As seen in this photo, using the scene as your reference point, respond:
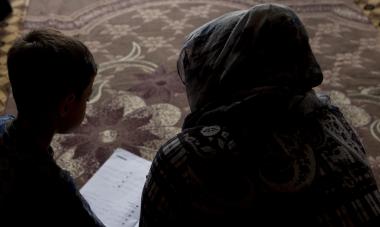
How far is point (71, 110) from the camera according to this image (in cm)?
85

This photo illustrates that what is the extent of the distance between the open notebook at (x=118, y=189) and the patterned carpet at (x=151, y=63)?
3.9 inches

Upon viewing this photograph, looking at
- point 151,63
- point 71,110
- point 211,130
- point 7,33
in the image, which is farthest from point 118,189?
point 7,33

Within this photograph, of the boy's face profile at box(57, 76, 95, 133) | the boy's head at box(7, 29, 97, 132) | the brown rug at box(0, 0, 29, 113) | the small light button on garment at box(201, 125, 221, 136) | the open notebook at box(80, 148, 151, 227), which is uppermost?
the boy's head at box(7, 29, 97, 132)

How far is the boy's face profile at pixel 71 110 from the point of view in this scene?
32.9 inches

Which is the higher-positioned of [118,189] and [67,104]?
[67,104]

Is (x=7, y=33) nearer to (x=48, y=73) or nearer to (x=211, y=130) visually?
(x=48, y=73)

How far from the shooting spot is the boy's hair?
779mm

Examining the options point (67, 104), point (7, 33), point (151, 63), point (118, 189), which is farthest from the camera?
point (7, 33)

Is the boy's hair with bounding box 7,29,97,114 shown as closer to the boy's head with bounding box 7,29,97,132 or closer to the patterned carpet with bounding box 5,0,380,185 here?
the boy's head with bounding box 7,29,97,132

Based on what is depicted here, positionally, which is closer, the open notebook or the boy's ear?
the boy's ear

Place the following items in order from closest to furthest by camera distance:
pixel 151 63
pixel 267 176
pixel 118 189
Result: pixel 267 176
pixel 118 189
pixel 151 63

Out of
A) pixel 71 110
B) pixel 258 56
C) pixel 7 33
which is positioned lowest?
pixel 7 33

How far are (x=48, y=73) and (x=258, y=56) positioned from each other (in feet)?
1.10

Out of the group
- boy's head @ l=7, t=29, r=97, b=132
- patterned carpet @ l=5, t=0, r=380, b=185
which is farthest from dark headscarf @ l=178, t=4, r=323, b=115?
patterned carpet @ l=5, t=0, r=380, b=185
